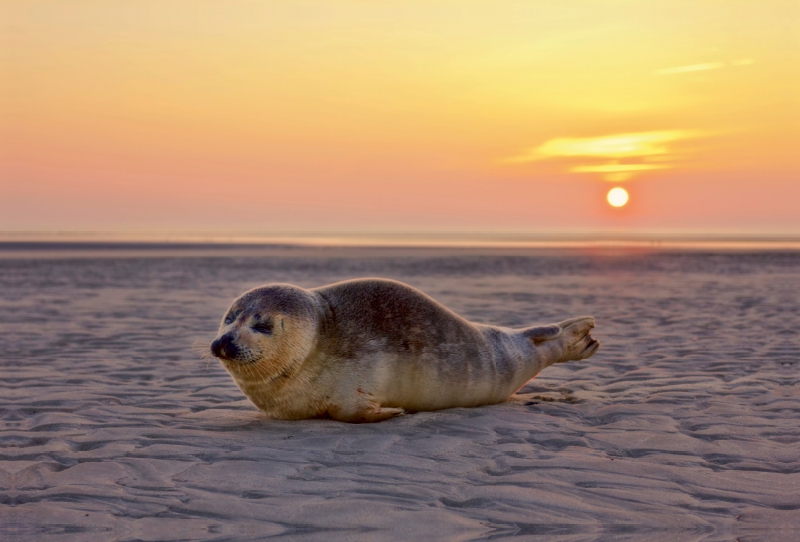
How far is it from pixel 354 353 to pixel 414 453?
99cm

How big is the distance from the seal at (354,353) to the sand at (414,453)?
156mm

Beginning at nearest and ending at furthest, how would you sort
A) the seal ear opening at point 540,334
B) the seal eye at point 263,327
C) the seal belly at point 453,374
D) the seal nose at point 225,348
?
the seal nose at point 225,348, the seal eye at point 263,327, the seal belly at point 453,374, the seal ear opening at point 540,334

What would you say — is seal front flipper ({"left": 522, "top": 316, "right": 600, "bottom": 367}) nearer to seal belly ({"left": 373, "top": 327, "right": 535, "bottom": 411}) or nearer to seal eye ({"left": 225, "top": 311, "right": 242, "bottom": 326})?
seal belly ({"left": 373, "top": 327, "right": 535, "bottom": 411})

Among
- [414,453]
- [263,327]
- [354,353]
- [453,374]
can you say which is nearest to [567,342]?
[453,374]

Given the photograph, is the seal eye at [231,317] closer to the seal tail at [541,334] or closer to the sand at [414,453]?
the sand at [414,453]

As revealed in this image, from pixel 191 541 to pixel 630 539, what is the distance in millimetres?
1635

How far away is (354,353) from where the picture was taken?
5211 mm

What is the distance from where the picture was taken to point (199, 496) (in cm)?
364

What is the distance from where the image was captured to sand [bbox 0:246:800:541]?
3348 mm

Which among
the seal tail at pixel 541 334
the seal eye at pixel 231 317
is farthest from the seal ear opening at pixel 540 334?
the seal eye at pixel 231 317

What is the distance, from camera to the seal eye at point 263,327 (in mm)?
4992

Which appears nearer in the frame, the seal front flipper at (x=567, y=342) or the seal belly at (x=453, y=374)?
the seal belly at (x=453, y=374)

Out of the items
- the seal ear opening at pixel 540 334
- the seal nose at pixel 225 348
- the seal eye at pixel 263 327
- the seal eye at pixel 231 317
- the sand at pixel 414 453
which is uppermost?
the seal eye at pixel 231 317

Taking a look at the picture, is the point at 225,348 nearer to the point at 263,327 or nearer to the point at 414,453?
the point at 263,327
